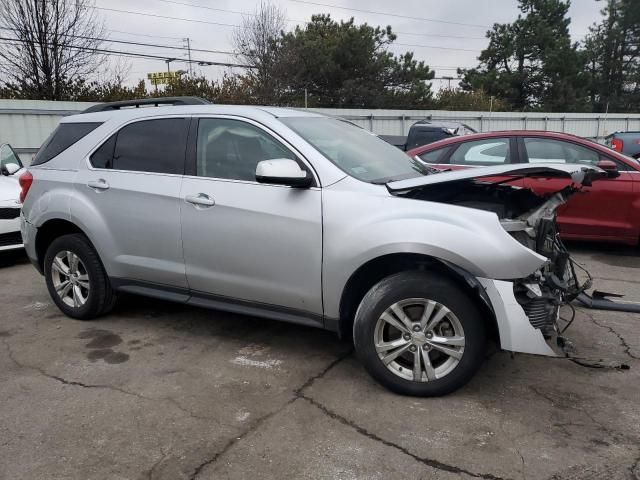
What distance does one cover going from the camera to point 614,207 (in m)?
6.36

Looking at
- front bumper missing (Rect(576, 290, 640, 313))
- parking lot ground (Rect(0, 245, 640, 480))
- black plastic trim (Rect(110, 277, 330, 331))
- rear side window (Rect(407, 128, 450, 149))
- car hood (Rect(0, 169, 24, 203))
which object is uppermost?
rear side window (Rect(407, 128, 450, 149))

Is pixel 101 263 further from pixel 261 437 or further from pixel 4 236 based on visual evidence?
pixel 4 236

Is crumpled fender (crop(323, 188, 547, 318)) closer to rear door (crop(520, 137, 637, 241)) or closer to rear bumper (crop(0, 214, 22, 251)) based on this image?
rear door (crop(520, 137, 637, 241))

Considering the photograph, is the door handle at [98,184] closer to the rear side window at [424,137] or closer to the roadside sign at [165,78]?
the rear side window at [424,137]

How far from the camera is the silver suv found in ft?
10.1

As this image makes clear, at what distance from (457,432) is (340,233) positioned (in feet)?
4.26

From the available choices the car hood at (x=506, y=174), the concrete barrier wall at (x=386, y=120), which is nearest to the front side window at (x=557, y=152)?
the concrete barrier wall at (x=386, y=120)

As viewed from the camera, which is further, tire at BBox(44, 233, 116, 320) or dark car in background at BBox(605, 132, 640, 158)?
dark car in background at BBox(605, 132, 640, 158)

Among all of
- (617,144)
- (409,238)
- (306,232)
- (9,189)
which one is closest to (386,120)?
(617,144)

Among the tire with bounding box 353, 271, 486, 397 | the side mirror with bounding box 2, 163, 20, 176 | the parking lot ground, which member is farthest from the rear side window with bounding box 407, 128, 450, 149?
the tire with bounding box 353, 271, 486, 397

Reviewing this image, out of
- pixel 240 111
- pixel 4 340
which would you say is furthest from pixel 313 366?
pixel 4 340

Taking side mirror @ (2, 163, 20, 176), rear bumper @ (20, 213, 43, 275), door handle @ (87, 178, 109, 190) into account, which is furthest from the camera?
side mirror @ (2, 163, 20, 176)

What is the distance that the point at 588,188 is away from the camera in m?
6.30

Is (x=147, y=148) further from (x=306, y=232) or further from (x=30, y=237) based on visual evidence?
(x=306, y=232)
